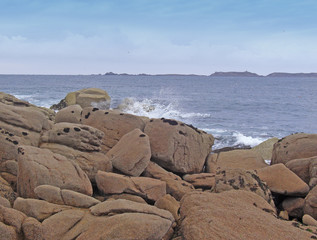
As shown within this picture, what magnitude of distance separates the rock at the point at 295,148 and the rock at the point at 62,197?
28.0 ft

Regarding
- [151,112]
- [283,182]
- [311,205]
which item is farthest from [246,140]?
[151,112]

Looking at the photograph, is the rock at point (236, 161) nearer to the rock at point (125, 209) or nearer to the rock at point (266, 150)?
the rock at point (266, 150)

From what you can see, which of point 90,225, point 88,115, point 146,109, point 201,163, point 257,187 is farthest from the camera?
point 146,109

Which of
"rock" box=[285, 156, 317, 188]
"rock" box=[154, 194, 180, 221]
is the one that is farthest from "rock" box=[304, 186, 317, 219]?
"rock" box=[154, 194, 180, 221]

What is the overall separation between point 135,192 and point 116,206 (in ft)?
7.90

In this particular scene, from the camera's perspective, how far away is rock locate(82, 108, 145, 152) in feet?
42.2

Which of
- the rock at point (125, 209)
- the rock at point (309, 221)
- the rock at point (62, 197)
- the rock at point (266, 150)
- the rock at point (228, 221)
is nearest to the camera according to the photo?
the rock at point (228, 221)

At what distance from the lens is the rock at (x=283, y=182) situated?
33.0 feet

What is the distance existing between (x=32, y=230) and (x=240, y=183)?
4894 millimetres

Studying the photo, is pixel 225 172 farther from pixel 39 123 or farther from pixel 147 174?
pixel 39 123

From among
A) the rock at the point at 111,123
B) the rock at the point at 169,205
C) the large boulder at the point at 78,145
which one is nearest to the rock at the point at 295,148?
the rock at the point at 111,123

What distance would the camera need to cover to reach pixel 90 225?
6.33 m

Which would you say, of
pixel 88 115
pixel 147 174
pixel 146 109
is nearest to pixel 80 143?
pixel 147 174

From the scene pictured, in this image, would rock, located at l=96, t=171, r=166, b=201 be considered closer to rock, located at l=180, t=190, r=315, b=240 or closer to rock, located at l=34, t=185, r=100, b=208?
rock, located at l=34, t=185, r=100, b=208
